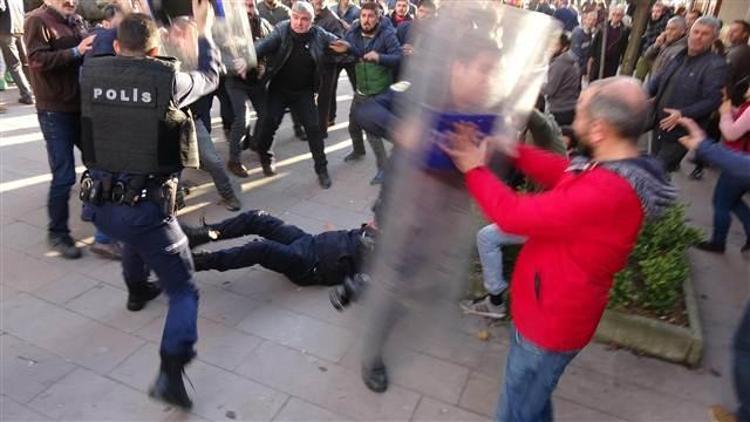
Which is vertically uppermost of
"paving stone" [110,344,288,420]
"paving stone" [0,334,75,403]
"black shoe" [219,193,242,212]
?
"paving stone" [0,334,75,403]

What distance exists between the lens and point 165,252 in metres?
2.62

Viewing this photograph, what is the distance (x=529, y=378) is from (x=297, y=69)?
13.0ft

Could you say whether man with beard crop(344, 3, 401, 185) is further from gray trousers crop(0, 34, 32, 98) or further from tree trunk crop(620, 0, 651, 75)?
gray trousers crop(0, 34, 32, 98)

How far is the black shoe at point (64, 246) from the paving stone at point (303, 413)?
2251 millimetres

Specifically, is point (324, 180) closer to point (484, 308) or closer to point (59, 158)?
point (59, 158)

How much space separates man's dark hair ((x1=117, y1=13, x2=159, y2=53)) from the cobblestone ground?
165 centimetres

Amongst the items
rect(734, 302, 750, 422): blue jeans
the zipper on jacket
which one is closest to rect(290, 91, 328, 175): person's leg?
the zipper on jacket

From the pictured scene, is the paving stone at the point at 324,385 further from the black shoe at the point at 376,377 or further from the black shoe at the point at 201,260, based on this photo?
the black shoe at the point at 201,260

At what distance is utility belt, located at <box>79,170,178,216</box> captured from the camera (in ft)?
8.49

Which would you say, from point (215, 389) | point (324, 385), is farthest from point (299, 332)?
point (215, 389)

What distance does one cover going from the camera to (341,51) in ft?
17.1

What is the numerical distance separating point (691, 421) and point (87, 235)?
435 cm

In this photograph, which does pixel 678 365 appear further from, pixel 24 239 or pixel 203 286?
pixel 24 239

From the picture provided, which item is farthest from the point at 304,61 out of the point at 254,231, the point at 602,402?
the point at 602,402
